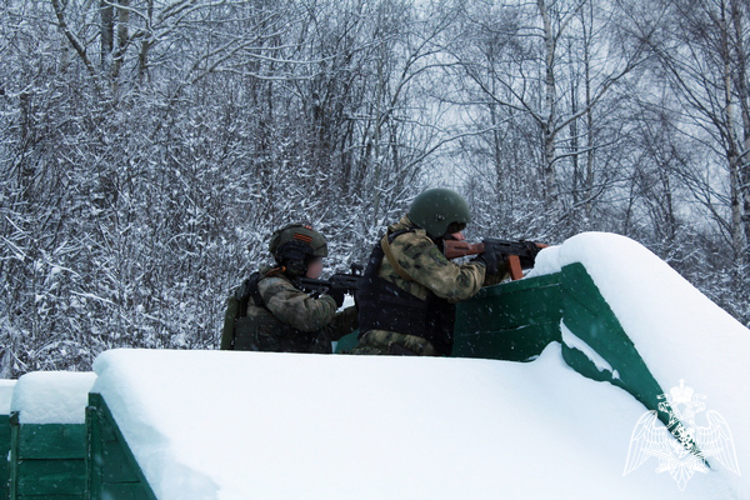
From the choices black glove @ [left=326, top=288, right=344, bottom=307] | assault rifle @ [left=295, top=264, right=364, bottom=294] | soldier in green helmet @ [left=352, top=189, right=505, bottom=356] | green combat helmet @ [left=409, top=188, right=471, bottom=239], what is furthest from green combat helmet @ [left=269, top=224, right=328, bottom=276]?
green combat helmet @ [left=409, top=188, right=471, bottom=239]

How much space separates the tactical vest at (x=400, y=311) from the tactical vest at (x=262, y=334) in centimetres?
75

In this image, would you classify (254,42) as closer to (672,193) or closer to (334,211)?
(334,211)

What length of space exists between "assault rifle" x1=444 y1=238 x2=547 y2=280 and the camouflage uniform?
→ 155mm

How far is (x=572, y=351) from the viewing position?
97.3 inches

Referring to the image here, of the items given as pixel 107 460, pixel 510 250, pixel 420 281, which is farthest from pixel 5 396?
pixel 510 250

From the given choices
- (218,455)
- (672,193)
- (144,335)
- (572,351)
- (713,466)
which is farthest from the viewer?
(672,193)

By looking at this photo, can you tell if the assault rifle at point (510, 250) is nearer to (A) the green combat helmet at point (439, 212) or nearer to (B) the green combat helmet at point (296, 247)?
(A) the green combat helmet at point (439, 212)

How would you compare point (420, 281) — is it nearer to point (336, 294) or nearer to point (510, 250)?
point (510, 250)

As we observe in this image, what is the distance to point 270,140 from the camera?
1142 centimetres

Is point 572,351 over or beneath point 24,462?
over

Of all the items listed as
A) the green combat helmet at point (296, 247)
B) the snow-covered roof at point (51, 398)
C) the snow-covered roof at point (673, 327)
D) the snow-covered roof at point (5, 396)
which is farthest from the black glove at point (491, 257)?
the snow-covered roof at point (5, 396)

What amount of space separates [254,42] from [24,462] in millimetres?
11998

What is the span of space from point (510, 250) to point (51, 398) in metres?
2.17

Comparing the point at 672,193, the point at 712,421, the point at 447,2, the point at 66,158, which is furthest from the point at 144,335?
the point at 672,193
